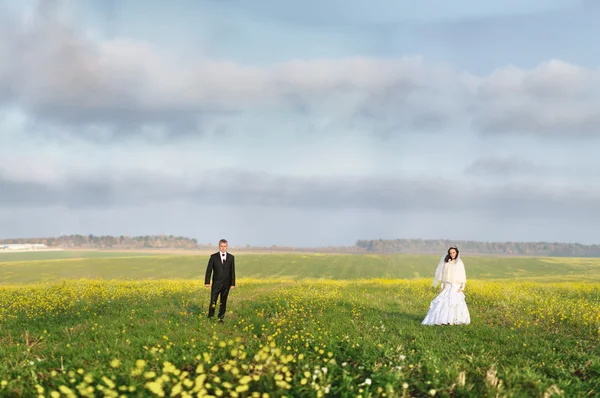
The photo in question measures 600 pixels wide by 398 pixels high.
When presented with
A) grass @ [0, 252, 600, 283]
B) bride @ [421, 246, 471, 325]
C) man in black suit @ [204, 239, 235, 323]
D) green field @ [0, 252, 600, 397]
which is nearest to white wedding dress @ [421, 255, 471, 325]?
bride @ [421, 246, 471, 325]

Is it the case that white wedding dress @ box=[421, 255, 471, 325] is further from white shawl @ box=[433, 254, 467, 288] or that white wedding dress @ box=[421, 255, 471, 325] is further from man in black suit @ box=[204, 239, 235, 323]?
man in black suit @ box=[204, 239, 235, 323]

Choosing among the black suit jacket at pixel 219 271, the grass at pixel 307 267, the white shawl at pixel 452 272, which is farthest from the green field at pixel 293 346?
the grass at pixel 307 267

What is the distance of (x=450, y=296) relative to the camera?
14891mm

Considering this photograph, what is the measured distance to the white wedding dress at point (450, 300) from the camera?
1469 cm

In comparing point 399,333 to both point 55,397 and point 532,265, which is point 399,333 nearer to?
point 55,397

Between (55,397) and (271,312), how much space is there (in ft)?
32.4

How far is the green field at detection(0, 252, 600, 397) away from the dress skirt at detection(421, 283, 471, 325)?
0.59 metres

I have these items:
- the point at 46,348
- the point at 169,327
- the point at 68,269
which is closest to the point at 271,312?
the point at 169,327

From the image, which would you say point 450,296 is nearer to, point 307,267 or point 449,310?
point 449,310

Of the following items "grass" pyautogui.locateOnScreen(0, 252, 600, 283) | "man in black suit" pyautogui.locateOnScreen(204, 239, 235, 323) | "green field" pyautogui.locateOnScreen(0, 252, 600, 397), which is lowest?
"grass" pyautogui.locateOnScreen(0, 252, 600, 283)

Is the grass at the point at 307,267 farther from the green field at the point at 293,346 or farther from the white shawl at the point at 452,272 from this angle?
the white shawl at the point at 452,272

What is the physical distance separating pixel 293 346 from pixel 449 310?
22.8ft

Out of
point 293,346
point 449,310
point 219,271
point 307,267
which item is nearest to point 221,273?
point 219,271

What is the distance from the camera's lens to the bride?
48.2ft
